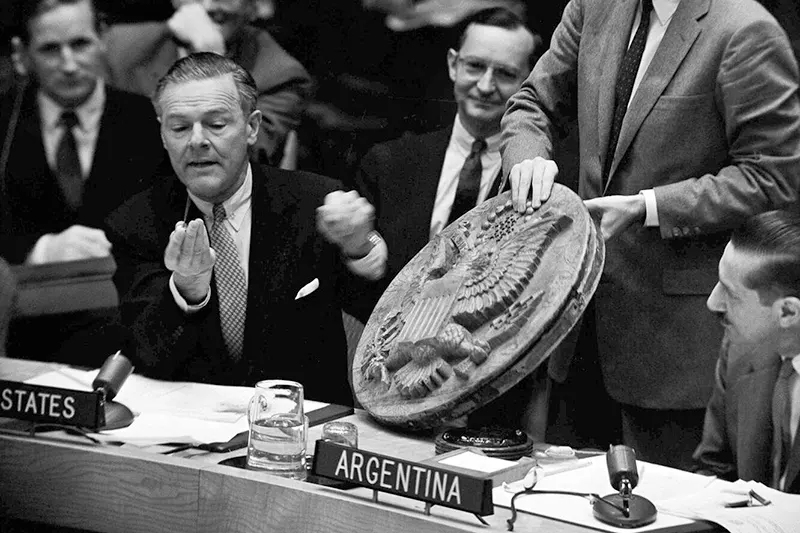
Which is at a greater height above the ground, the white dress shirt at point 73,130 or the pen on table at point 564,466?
the white dress shirt at point 73,130

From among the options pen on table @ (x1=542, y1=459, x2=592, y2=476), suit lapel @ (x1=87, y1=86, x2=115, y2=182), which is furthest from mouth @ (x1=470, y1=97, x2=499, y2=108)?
suit lapel @ (x1=87, y1=86, x2=115, y2=182)

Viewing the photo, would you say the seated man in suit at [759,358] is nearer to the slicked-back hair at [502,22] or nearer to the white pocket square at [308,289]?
the slicked-back hair at [502,22]

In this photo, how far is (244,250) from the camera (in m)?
3.43

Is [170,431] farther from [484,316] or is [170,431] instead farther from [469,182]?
[469,182]

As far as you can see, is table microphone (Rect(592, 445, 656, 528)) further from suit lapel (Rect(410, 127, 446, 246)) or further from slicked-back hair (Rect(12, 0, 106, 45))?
slicked-back hair (Rect(12, 0, 106, 45))

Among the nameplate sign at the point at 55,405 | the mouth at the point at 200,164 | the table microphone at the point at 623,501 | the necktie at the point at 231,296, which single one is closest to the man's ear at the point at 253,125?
the mouth at the point at 200,164

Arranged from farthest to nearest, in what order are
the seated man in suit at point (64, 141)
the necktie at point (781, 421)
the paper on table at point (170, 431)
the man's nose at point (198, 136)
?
1. the seated man in suit at point (64, 141)
2. the man's nose at point (198, 136)
3. the necktie at point (781, 421)
4. the paper on table at point (170, 431)

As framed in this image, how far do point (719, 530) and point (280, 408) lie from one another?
2.80ft

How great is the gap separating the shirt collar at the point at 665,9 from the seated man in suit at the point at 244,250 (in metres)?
0.96

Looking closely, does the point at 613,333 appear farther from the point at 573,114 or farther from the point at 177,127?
the point at 177,127

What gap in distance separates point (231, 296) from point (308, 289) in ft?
0.71

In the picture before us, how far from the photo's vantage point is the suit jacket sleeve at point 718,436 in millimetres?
2703

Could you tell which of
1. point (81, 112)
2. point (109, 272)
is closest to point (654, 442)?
point (109, 272)

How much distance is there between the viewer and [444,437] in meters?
2.43
